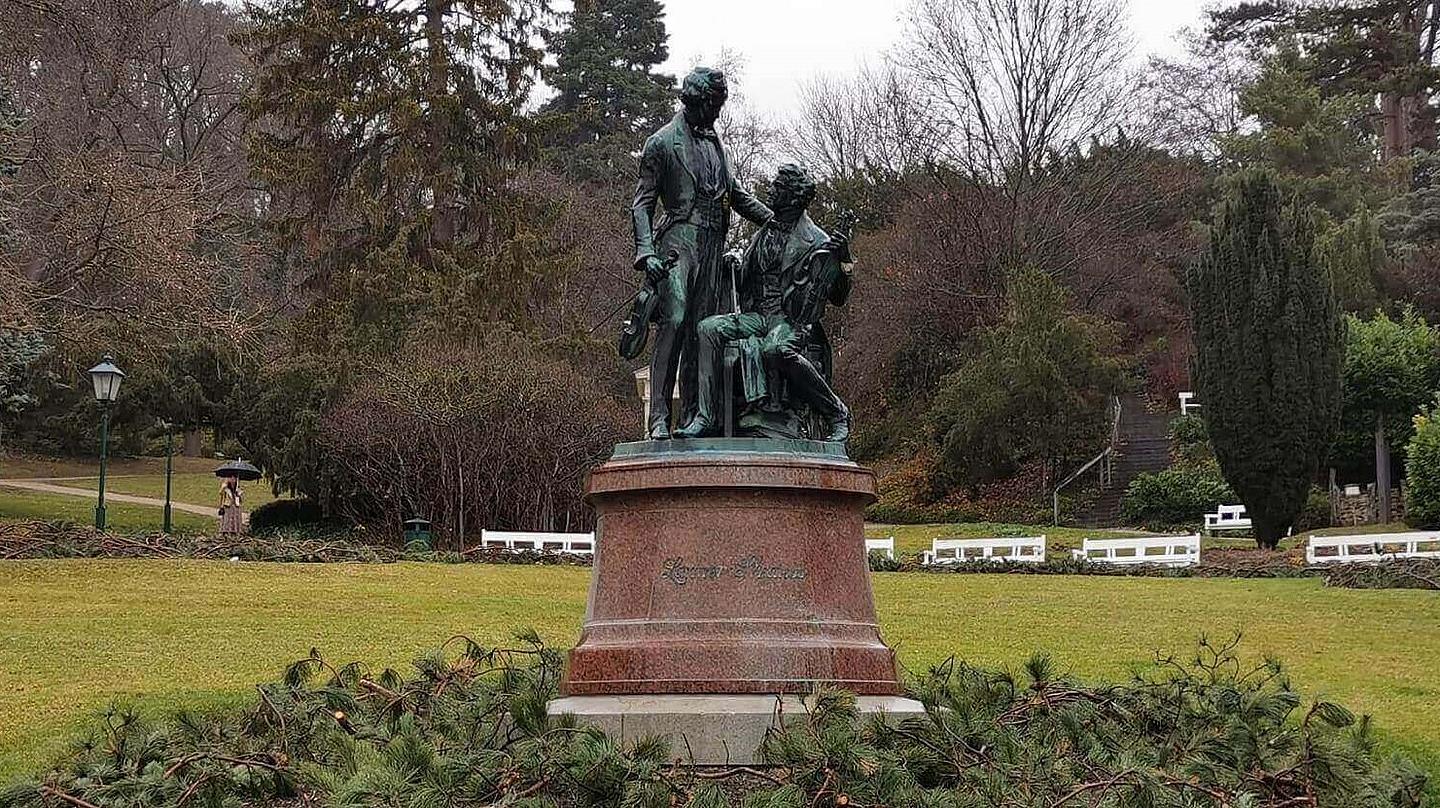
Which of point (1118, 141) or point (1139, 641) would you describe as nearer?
point (1139, 641)

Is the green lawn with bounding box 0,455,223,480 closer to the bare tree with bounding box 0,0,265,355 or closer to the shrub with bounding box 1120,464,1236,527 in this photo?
the bare tree with bounding box 0,0,265,355

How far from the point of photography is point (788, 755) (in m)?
6.08

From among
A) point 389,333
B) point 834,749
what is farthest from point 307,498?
point 834,749

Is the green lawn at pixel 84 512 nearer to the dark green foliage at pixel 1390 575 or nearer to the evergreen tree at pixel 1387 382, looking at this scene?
the dark green foliage at pixel 1390 575

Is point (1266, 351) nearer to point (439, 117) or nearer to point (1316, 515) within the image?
point (1316, 515)

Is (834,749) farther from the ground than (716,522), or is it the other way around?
(716,522)

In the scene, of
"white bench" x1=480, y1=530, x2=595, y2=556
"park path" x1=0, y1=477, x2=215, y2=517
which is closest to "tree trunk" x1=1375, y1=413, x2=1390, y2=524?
"white bench" x1=480, y1=530, x2=595, y2=556

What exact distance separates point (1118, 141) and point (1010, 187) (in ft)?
14.1

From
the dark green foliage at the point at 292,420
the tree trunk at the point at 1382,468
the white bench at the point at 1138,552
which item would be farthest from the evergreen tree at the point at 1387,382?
the dark green foliage at the point at 292,420

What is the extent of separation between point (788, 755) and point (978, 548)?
1958 cm

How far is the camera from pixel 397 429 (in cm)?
2450

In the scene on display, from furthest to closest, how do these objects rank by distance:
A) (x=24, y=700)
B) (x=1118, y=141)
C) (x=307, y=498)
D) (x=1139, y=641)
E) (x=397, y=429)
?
(x=1118, y=141) → (x=307, y=498) → (x=397, y=429) → (x=1139, y=641) → (x=24, y=700)

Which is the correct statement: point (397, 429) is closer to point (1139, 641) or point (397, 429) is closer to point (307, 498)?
point (307, 498)

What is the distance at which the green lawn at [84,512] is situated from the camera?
30.5 meters
